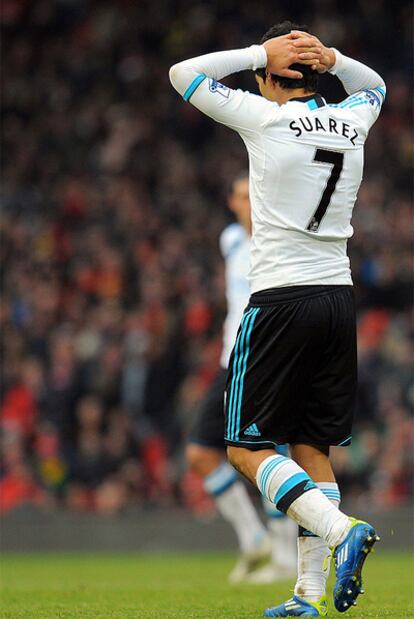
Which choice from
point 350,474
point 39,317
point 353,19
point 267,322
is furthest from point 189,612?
point 353,19

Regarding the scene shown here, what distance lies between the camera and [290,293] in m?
5.11

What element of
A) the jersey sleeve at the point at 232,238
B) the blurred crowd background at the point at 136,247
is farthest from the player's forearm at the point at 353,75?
the blurred crowd background at the point at 136,247

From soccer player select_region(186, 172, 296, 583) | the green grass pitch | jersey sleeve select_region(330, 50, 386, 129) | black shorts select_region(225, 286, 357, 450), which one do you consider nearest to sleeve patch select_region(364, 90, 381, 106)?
jersey sleeve select_region(330, 50, 386, 129)

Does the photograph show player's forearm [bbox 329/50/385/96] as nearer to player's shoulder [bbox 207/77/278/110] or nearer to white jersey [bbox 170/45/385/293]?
white jersey [bbox 170/45/385/293]

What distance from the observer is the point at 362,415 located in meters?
12.9

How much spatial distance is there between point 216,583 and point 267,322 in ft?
11.5

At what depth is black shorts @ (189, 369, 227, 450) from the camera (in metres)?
8.37

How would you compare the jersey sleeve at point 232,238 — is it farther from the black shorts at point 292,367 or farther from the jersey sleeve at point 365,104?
the black shorts at point 292,367

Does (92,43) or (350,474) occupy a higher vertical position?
(92,43)

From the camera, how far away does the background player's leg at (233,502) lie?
8.54m

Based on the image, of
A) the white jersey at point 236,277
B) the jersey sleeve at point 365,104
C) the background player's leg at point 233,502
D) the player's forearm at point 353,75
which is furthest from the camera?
the background player's leg at point 233,502

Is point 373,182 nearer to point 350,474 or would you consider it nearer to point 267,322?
point 350,474

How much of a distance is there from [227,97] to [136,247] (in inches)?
444

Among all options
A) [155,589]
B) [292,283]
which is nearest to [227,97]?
[292,283]
